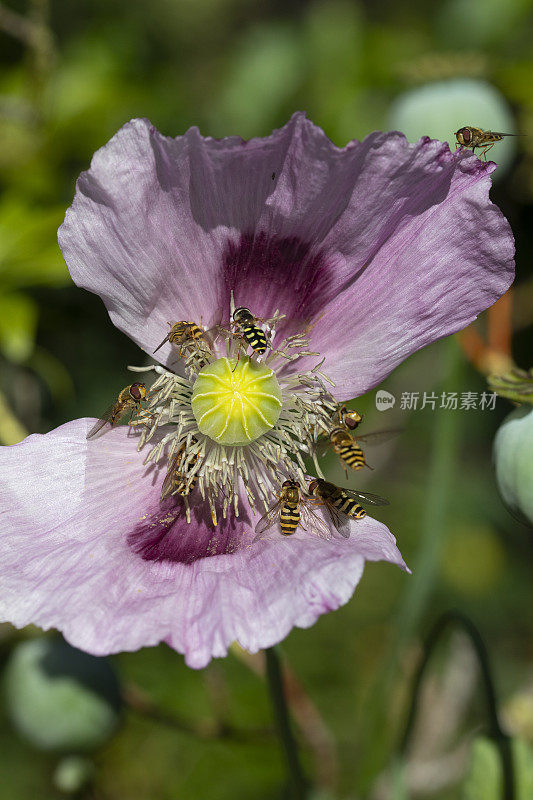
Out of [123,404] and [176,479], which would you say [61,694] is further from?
[123,404]

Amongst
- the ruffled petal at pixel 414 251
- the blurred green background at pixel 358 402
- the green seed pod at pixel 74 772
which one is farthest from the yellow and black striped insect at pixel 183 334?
Answer: the green seed pod at pixel 74 772

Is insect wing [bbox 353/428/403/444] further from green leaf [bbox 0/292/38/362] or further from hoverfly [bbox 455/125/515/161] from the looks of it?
green leaf [bbox 0/292/38/362]

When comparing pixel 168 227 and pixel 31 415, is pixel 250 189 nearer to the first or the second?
pixel 168 227

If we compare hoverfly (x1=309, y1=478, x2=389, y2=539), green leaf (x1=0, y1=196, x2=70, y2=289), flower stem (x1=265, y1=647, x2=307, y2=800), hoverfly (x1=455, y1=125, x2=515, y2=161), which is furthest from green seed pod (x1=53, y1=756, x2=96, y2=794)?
hoverfly (x1=455, y1=125, x2=515, y2=161)

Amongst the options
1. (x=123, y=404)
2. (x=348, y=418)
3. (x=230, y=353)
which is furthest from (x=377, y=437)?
(x=123, y=404)

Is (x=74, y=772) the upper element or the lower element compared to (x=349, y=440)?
lower

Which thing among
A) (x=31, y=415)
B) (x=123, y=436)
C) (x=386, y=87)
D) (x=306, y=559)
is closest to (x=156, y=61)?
(x=386, y=87)

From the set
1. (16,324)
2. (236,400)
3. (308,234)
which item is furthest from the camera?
(16,324)

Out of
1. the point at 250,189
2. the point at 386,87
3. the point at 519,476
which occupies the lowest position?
the point at 519,476
